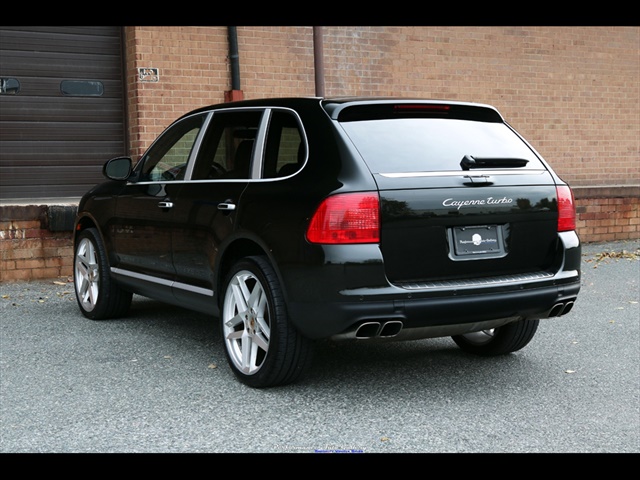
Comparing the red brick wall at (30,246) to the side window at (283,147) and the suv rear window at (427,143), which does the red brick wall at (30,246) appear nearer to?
the side window at (283,147)

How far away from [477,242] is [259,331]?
1.34m

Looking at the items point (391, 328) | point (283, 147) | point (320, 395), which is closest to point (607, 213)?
point (283, 147)

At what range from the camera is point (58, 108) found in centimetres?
1126

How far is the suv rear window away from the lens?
5.05m

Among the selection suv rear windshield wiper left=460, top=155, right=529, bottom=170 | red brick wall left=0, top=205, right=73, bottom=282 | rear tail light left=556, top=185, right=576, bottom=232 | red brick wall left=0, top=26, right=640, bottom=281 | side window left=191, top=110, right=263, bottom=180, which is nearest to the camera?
suv rear windshield wiper left=460, top=155, right=529, bottom=170

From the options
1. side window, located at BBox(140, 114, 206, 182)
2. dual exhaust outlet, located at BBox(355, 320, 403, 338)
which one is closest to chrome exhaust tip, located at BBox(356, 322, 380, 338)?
dual exhaust outlet, located at BBox(355, 320, 403, 338)

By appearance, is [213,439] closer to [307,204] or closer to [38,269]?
[307,204]

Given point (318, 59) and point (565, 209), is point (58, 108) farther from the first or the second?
point (565, 209)

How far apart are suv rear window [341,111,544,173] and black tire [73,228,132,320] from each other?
9.94 ft

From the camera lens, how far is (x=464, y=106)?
5586mm

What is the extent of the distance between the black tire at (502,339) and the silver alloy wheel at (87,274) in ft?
10.1

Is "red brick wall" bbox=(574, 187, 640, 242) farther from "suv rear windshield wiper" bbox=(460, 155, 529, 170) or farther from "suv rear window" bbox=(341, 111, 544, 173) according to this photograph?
"suv rear windshield wiper" bbox=(460, 155, 529, 170)

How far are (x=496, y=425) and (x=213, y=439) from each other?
1435mm
